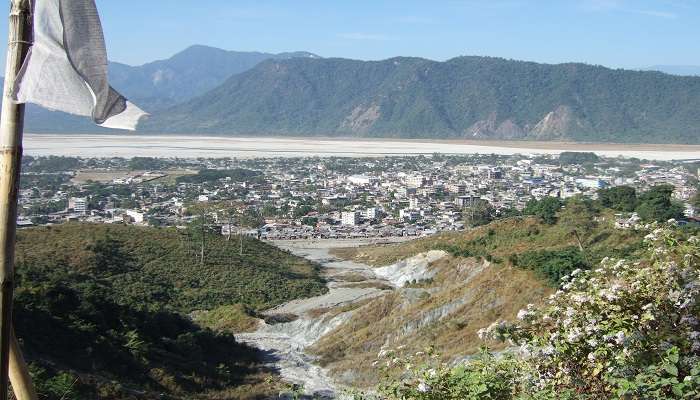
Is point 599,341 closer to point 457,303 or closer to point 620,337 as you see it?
point 620,337

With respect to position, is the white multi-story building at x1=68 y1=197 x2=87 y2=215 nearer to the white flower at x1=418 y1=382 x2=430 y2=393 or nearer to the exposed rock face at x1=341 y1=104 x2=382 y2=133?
the white flower at x1=418 y1=382 x2=430 y2=393

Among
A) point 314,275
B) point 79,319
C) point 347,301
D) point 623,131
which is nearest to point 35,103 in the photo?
point 79,319

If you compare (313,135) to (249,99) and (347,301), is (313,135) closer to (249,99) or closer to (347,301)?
(249,99)

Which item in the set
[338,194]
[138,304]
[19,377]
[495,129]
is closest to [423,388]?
[19,377]

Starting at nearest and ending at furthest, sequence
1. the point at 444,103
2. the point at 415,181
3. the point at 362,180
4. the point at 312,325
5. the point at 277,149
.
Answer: the point at 312,325 < the point at 415,181 < the point at 362,180 < the point at 277,149 < the point at 444,103

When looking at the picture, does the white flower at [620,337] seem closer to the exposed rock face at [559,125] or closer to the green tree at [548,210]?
the green tree at [548,210]

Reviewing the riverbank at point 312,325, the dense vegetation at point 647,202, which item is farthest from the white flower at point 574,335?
the dense vegetation at point 647,202
